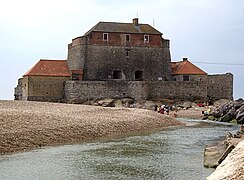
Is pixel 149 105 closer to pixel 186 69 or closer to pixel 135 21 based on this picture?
pixel 186 69

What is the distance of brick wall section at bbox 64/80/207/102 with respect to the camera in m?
46.2

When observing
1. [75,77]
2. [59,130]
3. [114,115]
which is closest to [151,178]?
[59,130]

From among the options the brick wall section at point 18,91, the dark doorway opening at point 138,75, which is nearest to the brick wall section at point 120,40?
the dark doorway opening at point 138,75

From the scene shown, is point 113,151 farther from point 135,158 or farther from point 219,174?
point 219,174

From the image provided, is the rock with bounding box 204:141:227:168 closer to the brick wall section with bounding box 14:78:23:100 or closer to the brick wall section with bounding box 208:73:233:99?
the brick wall section with bounding box 208:73:233:99

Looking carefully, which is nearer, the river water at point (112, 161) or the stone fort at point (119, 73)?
the river water at point (112, 161)

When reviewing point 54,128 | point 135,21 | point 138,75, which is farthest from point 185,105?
point 54,128

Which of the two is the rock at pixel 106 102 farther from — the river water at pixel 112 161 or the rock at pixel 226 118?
the river water at pixel 112 161

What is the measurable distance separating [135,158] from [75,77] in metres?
34.1

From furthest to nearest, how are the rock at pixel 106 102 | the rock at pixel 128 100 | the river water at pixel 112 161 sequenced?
the rock at pixel 128 100
the rock at pixel 106 102
the river water at pixel 112 161

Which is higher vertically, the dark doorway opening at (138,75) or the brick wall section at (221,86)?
the dark doorway opening at (138,75)

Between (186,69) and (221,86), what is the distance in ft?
15.2

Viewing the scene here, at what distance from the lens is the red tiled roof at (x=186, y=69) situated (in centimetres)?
5112

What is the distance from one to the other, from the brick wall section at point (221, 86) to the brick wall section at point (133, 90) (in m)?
2.18
